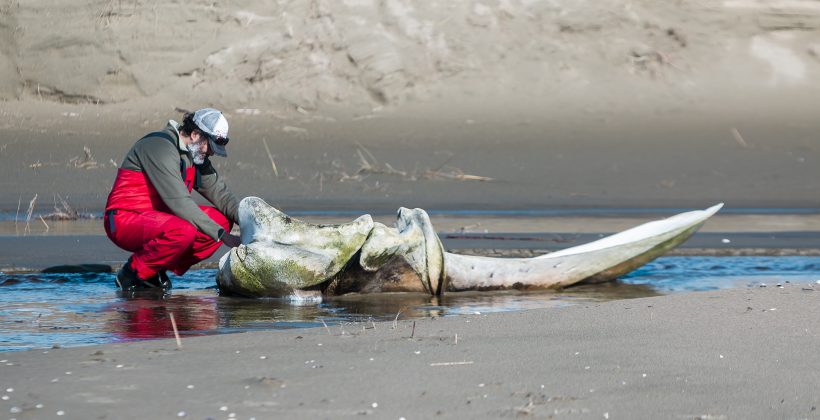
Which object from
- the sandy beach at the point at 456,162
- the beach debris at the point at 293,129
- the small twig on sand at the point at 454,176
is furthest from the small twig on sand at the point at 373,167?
the beach debris at the point at 293,129

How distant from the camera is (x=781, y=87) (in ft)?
60.0

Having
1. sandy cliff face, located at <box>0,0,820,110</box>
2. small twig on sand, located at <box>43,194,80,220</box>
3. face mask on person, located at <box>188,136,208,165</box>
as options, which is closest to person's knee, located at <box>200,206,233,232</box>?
face mask on person, located at <box>188,136,208,165</box>

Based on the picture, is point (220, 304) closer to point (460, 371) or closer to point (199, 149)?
point (199, 149)

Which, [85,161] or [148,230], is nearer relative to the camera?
[148,230]

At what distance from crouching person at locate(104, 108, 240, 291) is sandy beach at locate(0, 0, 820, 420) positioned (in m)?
1.35

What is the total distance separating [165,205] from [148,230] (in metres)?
0.23

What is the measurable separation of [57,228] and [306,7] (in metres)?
8.05

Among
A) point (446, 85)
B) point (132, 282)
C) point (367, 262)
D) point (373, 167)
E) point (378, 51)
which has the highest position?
point (378, 51)

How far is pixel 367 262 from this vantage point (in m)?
7.26

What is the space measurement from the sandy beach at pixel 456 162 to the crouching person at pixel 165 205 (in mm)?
1352

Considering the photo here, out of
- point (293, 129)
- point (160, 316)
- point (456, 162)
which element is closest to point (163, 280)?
point (160, 316)

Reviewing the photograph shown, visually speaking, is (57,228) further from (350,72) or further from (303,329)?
(350,72)

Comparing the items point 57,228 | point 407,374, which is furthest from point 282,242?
point 57,228

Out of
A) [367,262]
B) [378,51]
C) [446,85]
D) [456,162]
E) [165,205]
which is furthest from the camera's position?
[378,51]
